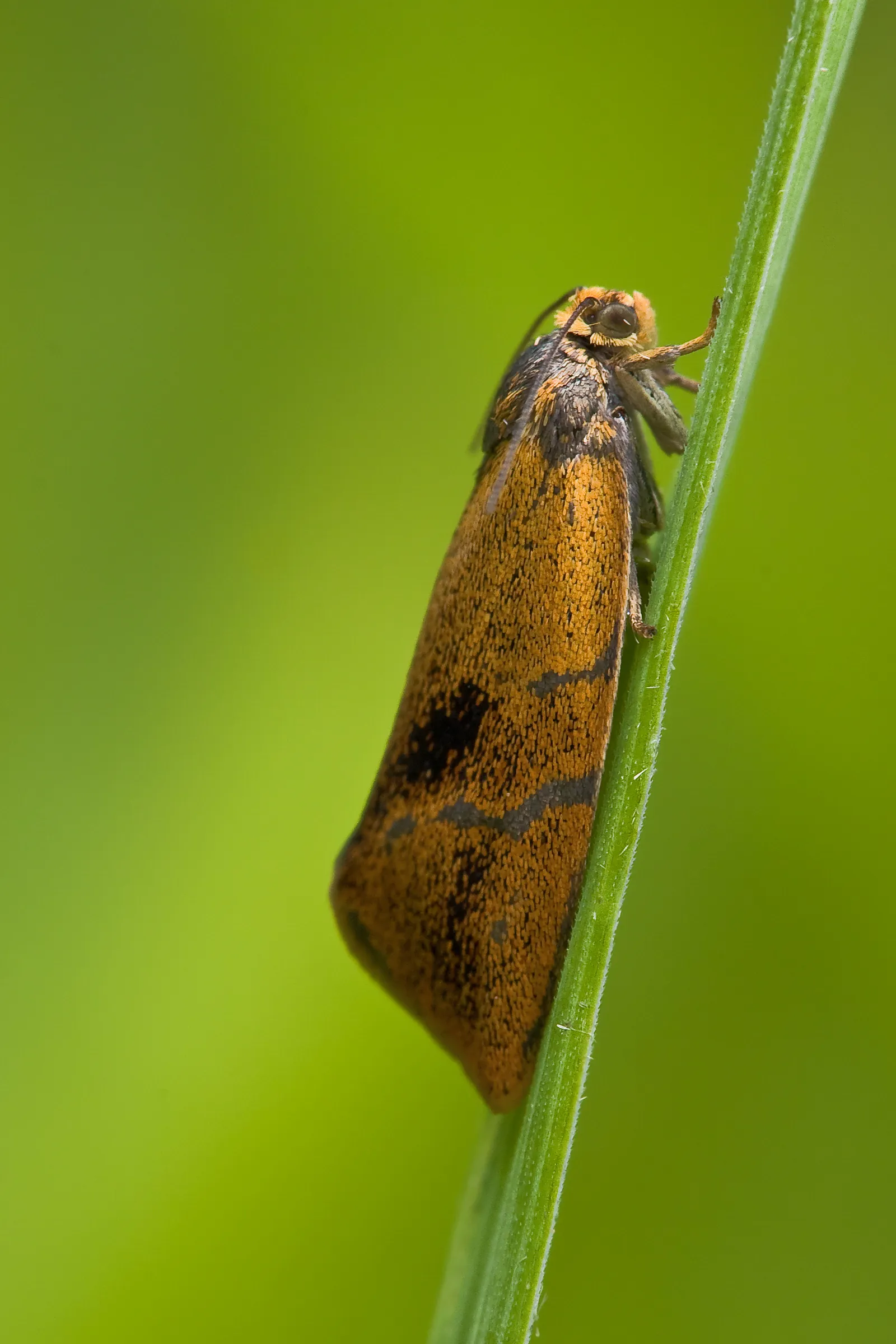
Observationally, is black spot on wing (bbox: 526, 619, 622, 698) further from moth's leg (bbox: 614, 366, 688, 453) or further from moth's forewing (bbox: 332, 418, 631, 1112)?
moth's leg (bbox: 614, 366, 688, 453)

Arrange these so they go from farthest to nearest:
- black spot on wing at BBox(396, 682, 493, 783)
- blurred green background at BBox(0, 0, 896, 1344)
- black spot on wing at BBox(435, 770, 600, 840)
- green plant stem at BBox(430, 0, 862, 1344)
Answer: blurred green background at BBox(0, 0, 896, 1344) < black spot on wing at BBox(396, 682, 493, 783) < black spot on wing at BBox(435, 770, 600, 840) < green plant stem at BBox(430, 0, 862, 1344)

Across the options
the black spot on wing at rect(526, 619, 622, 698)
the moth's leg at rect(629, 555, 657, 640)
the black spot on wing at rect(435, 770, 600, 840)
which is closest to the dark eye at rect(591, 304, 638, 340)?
the moth's leg at rect(629, 555, 657, 640)

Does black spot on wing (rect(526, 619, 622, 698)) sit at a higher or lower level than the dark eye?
lower

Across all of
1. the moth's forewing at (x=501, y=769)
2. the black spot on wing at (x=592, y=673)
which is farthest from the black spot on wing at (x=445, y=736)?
the black spot on wing at (x=592, y=673)

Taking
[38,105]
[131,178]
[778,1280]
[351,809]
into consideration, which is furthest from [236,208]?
[778,1280]

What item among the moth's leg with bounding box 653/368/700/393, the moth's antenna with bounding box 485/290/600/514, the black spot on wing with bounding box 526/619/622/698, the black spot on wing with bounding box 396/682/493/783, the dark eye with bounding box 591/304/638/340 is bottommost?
the black spot on wing with bounding box 396/682/493/783

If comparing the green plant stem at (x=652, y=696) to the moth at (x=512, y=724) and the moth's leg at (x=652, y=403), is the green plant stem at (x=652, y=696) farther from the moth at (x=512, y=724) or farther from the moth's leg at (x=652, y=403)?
the moth's leg at (x=652, y=403)
